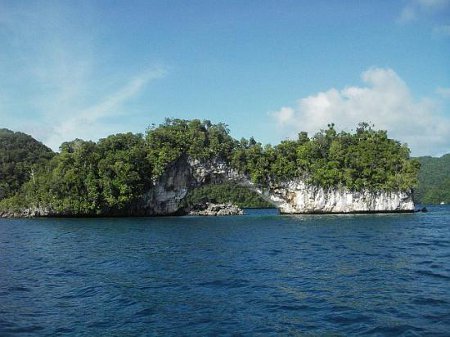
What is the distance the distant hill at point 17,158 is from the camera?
94750 millimetres

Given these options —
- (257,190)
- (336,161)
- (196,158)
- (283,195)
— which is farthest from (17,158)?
(336,161)

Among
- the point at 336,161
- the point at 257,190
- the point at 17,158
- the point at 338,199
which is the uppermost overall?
the point at 17,158

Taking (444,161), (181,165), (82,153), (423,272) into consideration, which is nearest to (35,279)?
(423,272)

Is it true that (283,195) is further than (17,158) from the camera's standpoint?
No

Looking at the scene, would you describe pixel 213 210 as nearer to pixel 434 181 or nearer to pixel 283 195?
pixel 283 195

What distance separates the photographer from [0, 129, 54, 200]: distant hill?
9475 centimetres

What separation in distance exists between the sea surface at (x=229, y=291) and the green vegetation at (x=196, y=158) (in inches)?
1789

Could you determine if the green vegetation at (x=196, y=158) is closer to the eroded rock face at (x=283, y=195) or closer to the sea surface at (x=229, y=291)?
the eroded rock face at (x=283, y=195)

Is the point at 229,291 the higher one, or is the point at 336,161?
the point at 336,161

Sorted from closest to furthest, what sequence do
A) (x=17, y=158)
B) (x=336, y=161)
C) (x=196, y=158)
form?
1. (x=336, y=161)
2. (x=196, y=158)
3. (x=17, y=158)

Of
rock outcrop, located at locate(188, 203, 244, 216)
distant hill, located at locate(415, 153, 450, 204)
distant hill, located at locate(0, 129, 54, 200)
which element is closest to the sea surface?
rock outcrop, located at locate(188, 203, 244, 216)

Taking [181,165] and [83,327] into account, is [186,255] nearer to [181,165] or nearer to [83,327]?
[83,327]

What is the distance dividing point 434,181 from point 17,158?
13660cm

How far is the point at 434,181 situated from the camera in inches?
6265
